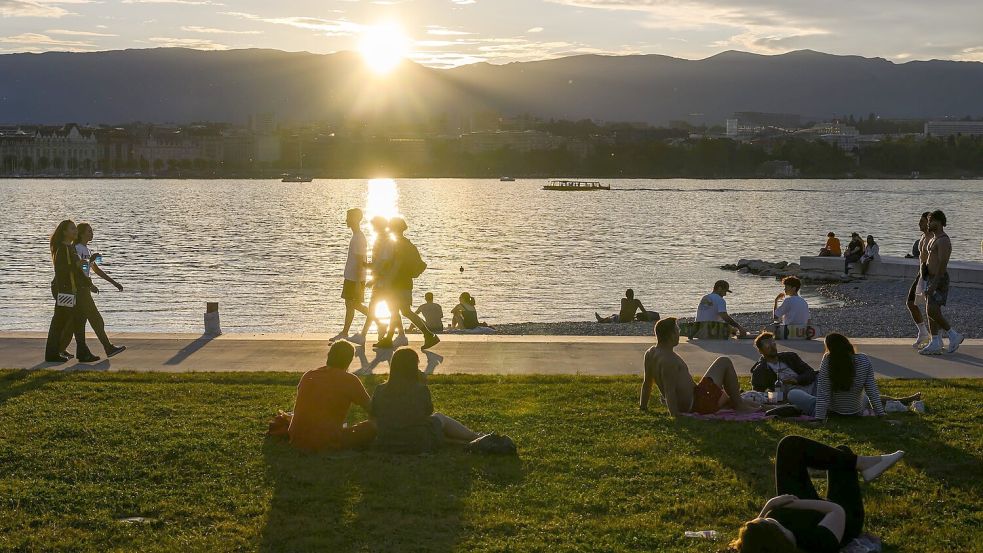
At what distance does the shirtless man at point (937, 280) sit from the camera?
43.5 ft

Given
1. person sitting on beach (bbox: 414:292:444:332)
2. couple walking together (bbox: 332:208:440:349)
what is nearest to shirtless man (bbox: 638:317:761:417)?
couple walking together (bbox: 332:208:440:349)

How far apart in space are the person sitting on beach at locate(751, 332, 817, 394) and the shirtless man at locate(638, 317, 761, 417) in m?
0.50

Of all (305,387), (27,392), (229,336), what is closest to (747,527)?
(305,387)

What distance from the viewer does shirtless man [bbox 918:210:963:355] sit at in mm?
13250

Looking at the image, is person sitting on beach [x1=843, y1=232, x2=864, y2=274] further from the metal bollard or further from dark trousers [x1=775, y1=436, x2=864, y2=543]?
dark trousers [x1=775, y1=436, x2=864, y2=543]

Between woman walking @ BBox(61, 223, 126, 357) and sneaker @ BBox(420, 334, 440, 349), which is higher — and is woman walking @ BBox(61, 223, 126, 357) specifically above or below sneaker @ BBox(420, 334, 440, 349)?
above

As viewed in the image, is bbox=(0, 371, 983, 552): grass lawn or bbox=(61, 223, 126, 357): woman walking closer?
bbox=(0, 371, 983, 552): grass lawn

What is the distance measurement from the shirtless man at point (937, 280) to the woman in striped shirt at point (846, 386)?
4190mm

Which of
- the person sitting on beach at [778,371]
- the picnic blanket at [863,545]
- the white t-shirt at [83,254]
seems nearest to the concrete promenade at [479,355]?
the white t-shirt at [83,254]

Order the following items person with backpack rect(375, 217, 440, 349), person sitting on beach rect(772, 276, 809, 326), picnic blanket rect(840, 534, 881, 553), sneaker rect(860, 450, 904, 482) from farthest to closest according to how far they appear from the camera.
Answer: person sitting on beach rect(772, 276, 809, 326) → person with backpack rect(375, 217, 440, 349) → sneaker rect(860, 450, 904, 482) → picnic blanket rect(840, 534, 881, 553)

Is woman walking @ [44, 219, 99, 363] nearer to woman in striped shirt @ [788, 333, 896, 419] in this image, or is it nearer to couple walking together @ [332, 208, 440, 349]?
couple walking together @ [332, 208, 440, 349]

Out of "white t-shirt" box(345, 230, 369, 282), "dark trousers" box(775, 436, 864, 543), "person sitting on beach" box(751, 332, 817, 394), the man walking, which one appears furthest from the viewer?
"white t-shirt" box(345, 230, 369, 282)

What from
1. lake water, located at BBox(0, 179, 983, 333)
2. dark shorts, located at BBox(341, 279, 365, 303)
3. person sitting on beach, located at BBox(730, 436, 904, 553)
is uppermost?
dark shorts, located at BBox(341, 279, 365, 303)

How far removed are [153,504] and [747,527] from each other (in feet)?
12.7
